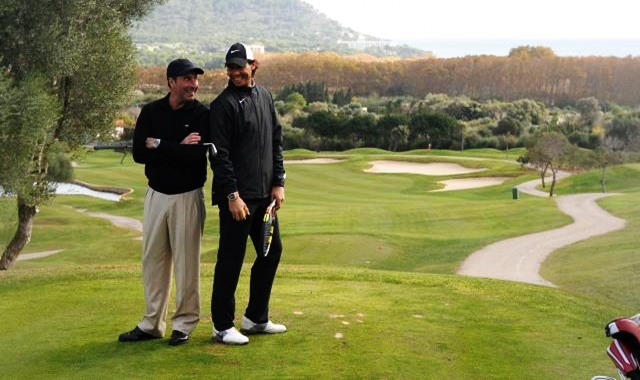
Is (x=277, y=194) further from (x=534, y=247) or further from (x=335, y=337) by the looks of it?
(x=534, y=247)

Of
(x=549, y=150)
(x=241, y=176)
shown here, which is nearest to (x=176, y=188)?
(x=241, y=176)

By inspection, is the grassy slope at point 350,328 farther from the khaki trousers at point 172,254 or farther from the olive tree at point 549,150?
the olive tree at point 549,150

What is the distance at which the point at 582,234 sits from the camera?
27.9 m

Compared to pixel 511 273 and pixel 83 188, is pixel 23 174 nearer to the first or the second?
pixel 511 273

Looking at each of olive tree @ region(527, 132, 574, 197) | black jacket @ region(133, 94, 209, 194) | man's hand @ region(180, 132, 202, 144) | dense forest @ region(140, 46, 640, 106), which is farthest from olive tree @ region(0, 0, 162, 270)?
dense forest @ region(140, 46, 640, 106)

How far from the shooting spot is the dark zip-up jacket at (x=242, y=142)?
7.56m

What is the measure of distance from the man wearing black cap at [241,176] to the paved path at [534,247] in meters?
11.8

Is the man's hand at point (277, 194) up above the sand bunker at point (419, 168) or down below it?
above

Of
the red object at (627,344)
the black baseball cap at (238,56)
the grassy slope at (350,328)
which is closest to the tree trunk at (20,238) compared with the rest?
the grassy slope at (350,328)

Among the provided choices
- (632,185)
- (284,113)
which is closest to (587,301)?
(632,185)

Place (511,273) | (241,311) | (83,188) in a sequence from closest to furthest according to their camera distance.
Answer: (241,311) → (511,273) → (83,188)

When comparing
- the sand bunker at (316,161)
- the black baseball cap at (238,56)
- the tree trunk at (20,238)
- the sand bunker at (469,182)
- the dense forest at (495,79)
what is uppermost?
the dense forest at (495,79)

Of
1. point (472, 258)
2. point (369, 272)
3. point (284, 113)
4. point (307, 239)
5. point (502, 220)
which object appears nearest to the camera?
point (369, 272)

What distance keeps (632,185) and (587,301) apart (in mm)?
41596
